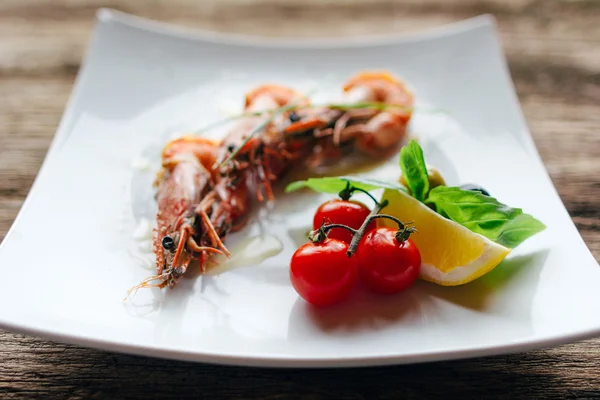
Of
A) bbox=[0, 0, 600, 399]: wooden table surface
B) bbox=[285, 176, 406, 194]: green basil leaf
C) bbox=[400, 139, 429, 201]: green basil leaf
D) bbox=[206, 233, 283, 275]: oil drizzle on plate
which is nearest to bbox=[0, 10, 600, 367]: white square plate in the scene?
bbox=[206, 233, 283, 275]: oil drizzle on plate

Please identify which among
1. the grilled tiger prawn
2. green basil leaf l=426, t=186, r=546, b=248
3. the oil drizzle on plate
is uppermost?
green basil leaf l=426, t=186, r=546, b=248

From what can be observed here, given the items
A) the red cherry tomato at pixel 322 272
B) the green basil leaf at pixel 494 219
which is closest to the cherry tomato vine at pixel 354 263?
the red cherry tomato at pixel 322 272

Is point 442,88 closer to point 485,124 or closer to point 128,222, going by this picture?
point 485,124

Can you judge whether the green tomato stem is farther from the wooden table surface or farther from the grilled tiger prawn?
the grilled tiger prawn

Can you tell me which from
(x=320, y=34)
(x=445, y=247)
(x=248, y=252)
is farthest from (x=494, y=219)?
(x=320, y=34)

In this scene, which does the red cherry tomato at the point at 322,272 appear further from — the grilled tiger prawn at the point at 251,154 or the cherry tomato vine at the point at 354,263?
the grilled tiger prawn at the point at 251,154

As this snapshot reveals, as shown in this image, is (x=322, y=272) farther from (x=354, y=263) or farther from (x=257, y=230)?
(x=257, y=230)
